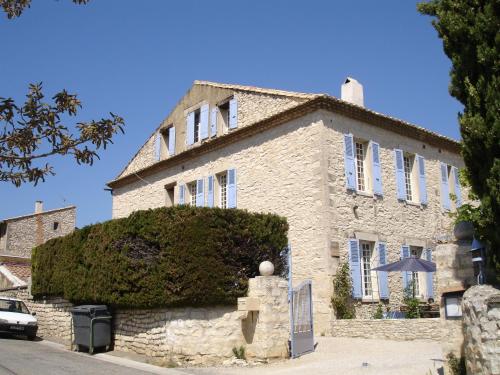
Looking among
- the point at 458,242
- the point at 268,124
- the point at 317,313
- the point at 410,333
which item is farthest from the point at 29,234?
the point at 458,242

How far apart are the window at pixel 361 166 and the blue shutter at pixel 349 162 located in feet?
1.68

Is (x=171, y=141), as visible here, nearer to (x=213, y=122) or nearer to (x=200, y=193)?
(x=213, y=122)

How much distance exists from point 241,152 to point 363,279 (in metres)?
5.76

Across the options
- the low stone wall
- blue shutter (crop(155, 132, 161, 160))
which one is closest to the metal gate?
the low stone wall

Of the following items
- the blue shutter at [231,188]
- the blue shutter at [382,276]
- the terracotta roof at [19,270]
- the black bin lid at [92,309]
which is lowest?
the black bin lid at [92,309]

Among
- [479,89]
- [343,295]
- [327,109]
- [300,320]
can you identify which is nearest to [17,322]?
[300,320]

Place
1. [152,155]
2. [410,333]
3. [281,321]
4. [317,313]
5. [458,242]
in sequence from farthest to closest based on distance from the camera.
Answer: [152,155]
[317,313]
[410,333]
[281,321]
[458,242]

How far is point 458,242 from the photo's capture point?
26.1ft

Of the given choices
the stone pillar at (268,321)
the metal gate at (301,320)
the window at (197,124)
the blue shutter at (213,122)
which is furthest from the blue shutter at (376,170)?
the window at (197,124)

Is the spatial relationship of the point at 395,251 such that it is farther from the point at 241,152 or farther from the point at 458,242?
the point at 458,242

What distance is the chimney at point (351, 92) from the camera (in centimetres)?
1794

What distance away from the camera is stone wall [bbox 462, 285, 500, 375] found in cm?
633

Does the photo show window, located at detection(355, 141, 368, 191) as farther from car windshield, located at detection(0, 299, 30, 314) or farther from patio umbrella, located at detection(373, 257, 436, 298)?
car windshield, located at detection(0, 299, 30, 314)

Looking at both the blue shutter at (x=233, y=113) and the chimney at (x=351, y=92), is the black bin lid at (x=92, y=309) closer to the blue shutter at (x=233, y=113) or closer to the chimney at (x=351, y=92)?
the blue shutter at (x=233, y=113)
